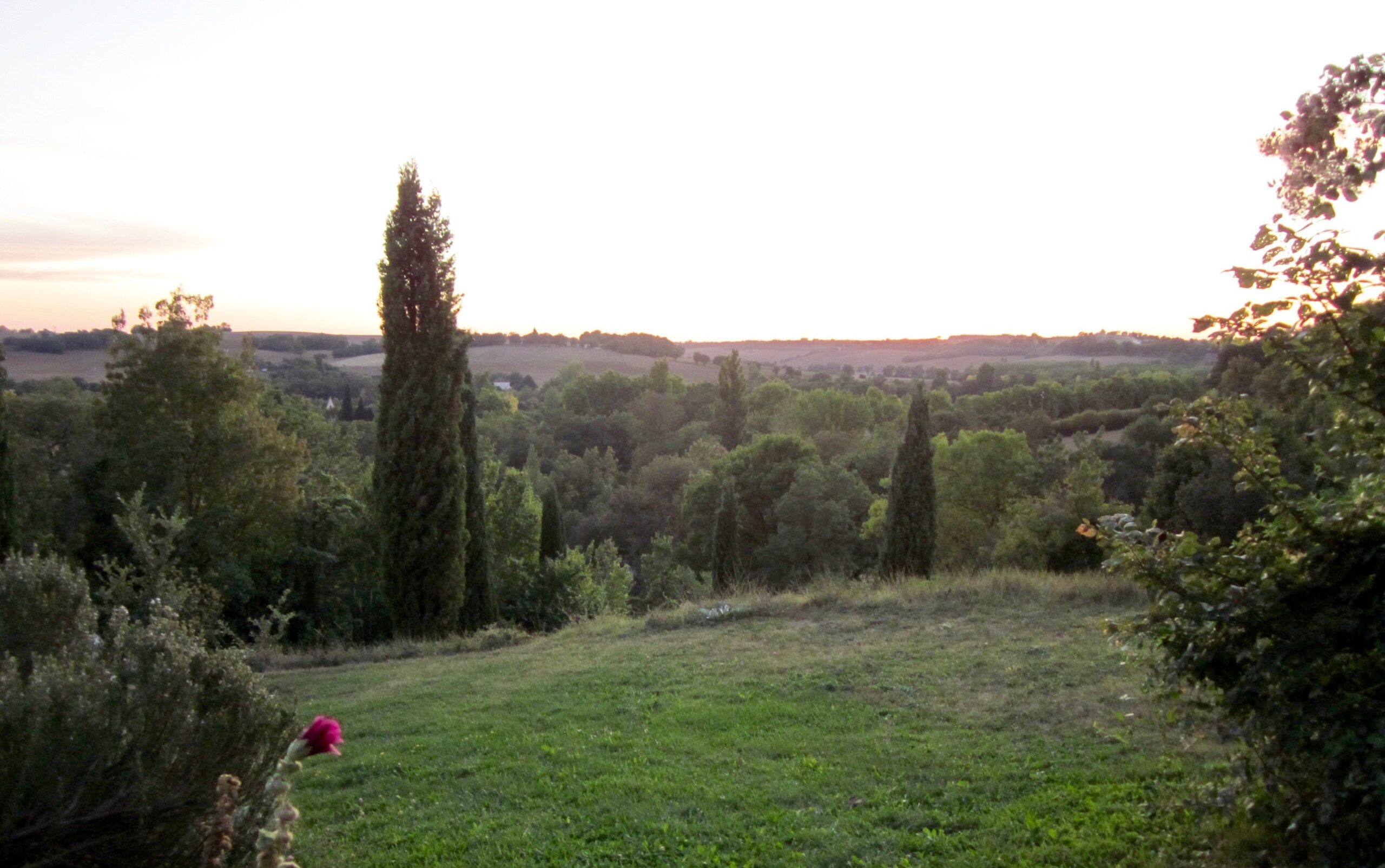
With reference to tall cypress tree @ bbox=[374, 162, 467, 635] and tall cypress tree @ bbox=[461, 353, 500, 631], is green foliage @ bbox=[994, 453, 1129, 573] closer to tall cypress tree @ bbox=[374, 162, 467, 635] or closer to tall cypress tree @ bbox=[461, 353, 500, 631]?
tall cypress tree @ bbox=[461, 353, 500, 631]

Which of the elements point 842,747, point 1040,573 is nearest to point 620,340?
point 1040,573

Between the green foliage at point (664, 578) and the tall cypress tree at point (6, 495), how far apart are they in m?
12.1

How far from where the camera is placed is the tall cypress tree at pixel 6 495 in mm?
Result: 13445

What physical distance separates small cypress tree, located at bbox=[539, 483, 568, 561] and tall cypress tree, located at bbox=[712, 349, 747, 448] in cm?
3117

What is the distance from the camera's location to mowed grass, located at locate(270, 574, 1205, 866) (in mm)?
4633

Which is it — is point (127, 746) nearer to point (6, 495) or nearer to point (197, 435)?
point (6, 495)

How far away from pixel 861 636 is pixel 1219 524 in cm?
1437

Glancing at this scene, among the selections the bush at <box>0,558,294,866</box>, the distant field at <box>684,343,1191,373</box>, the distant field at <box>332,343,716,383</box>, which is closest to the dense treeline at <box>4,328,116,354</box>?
the distant field at <box>332,343,716,383</box>

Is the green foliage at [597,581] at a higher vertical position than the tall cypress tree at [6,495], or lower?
lower

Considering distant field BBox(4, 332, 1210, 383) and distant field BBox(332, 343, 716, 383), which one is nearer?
distant field BBox(4, 332, 1210, 383)

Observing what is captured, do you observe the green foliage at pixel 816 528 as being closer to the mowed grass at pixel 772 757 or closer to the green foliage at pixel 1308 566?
the mowed grass at pixel 772 757

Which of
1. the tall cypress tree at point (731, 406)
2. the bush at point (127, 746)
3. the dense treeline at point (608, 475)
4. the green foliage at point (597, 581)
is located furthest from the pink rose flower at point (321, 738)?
the tall cypress tree at point (731, 406)

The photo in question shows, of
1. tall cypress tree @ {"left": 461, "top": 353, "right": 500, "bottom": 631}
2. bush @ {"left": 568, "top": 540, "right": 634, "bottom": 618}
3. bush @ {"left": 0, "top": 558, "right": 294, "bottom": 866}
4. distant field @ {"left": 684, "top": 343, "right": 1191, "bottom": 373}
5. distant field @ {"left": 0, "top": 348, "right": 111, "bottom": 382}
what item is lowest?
bush @ {"left": 568, "top": 540, "right": 634, "bottom": 618}

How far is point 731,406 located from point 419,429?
41940mm
